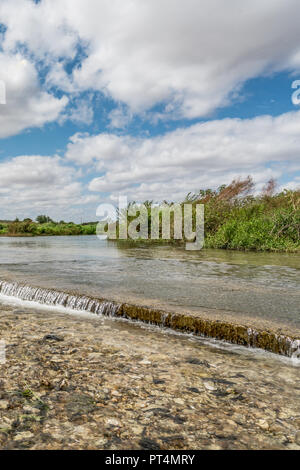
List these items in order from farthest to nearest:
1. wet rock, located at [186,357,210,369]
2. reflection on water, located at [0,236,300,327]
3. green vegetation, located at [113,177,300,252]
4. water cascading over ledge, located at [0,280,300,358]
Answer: green vegetation, located at [113,177,300,252]
reflection on water, located at [0,236,300,327]
water cascading over ledge, located at [0,280,300,358]
wet rock, located at [186,357,210,369]

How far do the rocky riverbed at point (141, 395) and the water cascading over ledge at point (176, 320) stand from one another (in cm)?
20

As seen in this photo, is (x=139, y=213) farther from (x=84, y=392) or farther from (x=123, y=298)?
(x=84, y=392)

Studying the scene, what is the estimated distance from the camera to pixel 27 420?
8.09 ft

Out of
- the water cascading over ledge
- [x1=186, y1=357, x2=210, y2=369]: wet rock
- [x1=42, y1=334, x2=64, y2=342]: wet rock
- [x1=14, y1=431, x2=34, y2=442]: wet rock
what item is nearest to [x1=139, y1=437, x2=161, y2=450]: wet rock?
[x1=14, y1=431, x2=34, y2=442]: wet rock

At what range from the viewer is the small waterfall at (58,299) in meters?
5.85

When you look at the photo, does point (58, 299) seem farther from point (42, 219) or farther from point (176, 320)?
point (42, 219)

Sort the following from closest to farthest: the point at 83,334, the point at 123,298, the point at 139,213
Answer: the point at 83,334
the point at 123,298
the point at 139,213

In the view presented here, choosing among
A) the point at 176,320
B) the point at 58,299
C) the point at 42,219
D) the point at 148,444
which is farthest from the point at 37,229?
the point at 148,444

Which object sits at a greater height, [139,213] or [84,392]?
[139,213]

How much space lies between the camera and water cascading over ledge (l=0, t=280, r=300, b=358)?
416 centimetres

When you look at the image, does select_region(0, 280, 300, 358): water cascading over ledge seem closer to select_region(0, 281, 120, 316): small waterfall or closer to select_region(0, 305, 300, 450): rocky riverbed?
select_region(0, 281, 120, 316): small waterfall

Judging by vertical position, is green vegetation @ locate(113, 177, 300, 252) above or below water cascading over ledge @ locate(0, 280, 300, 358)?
above
